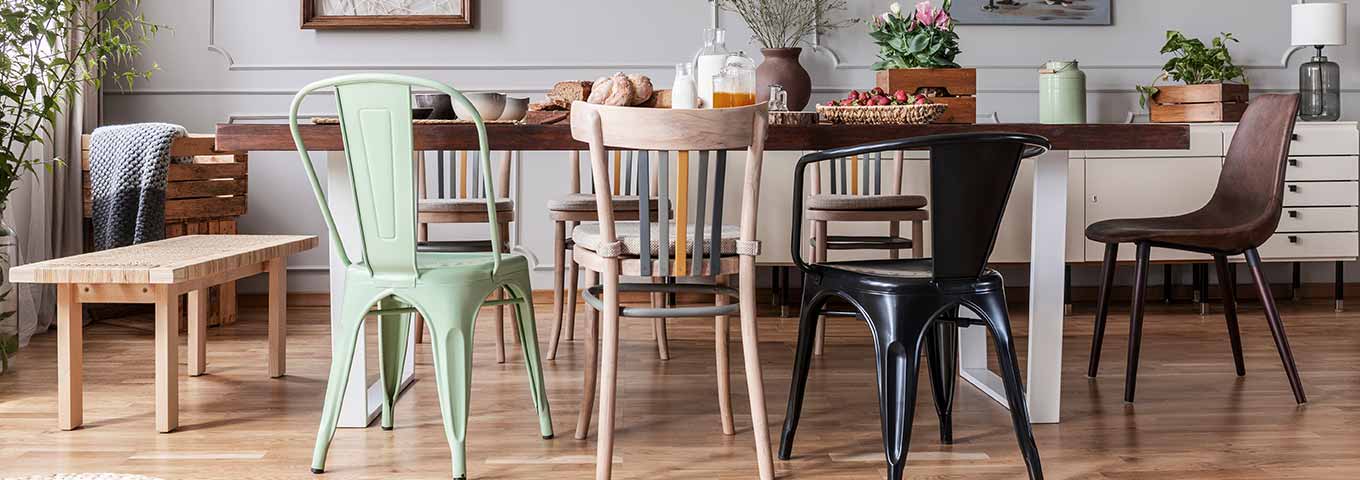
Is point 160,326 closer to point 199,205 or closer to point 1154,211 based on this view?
point 199,205

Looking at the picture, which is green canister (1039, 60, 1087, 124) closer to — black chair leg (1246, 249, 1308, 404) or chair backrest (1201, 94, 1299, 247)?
chair backrest (1201, 94, 1299, 247)

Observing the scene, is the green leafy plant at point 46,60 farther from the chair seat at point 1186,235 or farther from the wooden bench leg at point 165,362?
the chair seat at point 1186,235

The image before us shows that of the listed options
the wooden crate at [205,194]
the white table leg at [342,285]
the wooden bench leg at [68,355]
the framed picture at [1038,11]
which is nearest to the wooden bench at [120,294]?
the wooden bench leg at [68,355]

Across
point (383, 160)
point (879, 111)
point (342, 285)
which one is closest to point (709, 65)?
point (879, 111)

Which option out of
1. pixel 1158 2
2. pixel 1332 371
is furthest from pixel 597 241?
pixel 1158 2

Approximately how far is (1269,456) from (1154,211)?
205cm

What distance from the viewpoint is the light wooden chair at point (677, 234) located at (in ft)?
6.43

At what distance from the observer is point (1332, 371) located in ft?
10.1

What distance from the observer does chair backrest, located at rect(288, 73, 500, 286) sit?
2.01 meters

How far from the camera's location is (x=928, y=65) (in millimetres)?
3057

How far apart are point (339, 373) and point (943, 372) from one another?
1209mm

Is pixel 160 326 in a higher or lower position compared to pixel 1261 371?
higher

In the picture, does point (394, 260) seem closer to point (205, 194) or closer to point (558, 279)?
point (558, 279)

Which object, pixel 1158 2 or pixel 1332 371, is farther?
pixel 1158 2
